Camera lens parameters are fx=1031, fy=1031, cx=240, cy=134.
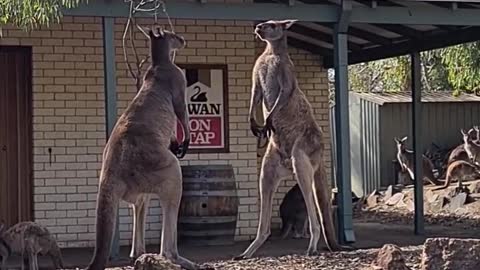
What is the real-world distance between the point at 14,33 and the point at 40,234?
3.78 m

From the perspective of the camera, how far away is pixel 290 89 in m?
10.4

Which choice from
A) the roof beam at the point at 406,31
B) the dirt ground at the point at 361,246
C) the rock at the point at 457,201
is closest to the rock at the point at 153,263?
the dirt ground at the point at 361,246

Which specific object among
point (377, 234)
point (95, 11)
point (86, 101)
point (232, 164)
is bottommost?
point (377, 234)

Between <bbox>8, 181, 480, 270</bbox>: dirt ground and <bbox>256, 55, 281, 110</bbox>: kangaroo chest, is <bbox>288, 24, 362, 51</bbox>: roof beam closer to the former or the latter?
<bbox>8, 181, 480, 270</bbox>: dirt ground

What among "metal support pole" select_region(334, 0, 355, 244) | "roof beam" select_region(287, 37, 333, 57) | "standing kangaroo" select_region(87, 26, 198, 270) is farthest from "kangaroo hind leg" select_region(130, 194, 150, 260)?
"roof beam" select_region(287, 37, 333, 57)

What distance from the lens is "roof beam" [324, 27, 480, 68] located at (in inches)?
539

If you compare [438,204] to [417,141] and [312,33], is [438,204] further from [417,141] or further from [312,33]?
[312,33]

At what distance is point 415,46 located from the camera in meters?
14.5

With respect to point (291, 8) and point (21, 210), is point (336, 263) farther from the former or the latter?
point (21, 210)

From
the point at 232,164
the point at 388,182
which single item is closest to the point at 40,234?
the point at 232,164

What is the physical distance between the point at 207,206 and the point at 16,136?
8.70ft

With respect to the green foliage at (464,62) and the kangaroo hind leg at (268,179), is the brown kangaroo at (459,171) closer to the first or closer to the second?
the green foliage at (464,62)

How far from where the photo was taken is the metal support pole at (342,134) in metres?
11.8

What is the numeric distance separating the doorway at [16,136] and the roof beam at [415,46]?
5206mm
